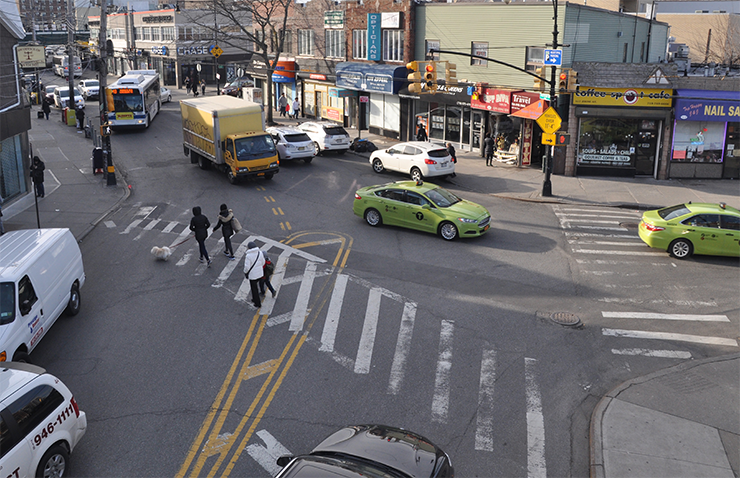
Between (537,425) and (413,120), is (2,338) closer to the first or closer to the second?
(537,425)

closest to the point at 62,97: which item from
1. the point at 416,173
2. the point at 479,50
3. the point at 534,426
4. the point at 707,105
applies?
the point at 479,50

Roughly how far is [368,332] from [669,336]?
6.42 metres

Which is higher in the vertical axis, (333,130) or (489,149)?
(333,130)

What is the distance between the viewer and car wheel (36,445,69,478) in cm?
848

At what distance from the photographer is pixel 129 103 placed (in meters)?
41.6

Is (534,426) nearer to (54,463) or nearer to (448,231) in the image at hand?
(54,463)

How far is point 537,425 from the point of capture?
10344 mm

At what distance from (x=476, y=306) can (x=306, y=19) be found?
3795 cm

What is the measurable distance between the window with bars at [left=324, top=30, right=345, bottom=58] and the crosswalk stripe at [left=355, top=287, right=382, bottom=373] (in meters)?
32.0

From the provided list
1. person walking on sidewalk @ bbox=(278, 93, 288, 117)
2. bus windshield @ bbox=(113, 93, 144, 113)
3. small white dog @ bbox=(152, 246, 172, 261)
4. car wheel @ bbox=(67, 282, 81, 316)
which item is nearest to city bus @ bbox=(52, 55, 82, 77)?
person walking on sidewalk @ bbox=(278, 93, 288, 117)

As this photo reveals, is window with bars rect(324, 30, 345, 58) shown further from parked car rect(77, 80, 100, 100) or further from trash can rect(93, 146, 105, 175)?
parked car rect(77, 80, 100, 100)

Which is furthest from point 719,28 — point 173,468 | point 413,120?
point 173,468

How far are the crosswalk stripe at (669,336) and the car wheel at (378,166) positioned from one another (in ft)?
59.7

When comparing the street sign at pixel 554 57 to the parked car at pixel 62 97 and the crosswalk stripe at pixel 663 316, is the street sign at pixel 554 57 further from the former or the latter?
the parked car at pixel 62 97
